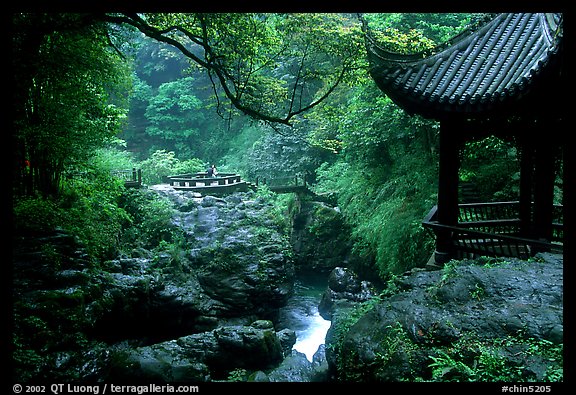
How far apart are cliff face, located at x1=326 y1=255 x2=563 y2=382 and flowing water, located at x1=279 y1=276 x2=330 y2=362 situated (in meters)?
6.32

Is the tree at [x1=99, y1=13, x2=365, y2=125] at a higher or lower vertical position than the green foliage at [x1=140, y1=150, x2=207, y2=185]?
higher

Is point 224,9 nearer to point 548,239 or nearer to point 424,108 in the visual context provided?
point 424,108

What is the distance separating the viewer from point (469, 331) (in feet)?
12.9

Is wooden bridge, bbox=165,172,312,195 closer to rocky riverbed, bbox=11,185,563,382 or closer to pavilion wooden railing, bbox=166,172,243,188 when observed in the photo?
pavilion wooden railing, bbox=166,172,243,188

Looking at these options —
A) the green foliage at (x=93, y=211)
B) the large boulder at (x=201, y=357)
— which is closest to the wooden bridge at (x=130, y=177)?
the green foliage at (x=93, y=211)

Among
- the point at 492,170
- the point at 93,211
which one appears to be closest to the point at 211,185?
the point at 93,211

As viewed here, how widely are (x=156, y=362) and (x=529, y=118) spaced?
6742 mm

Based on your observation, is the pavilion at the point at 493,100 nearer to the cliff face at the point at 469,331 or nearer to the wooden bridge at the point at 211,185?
the cliff face at the point at 469,331

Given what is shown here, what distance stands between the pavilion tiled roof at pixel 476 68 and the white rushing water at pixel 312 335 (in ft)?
26.2

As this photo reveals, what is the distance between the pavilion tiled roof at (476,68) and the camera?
534 centimetres

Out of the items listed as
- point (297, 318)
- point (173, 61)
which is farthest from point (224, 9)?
point (173, 61)

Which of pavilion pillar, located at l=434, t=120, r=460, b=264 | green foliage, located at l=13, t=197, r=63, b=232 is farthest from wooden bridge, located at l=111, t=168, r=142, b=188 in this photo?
pavilion pillar, located at l=434, t=120, r=460, b=264

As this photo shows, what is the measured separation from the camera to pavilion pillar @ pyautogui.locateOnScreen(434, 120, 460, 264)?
6.32m

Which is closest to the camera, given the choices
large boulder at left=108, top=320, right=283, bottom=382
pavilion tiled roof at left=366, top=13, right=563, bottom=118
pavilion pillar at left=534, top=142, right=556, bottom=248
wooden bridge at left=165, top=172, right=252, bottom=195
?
large boulder at left=108, top=320, right=283, bottom=382
